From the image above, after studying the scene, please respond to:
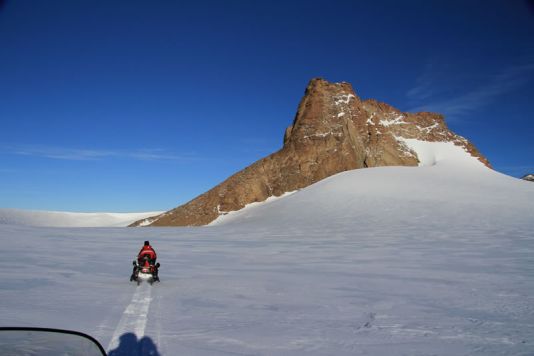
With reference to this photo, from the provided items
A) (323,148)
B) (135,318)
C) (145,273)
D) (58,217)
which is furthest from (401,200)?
(58,217)

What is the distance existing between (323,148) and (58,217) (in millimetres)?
100905

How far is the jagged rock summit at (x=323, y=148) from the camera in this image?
68.1m

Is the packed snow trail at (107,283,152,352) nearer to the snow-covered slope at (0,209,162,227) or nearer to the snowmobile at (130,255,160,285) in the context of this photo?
the snowmobile at (130,255,160,285)

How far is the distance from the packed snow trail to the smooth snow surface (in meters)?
0.03

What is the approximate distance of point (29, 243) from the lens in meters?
23.0

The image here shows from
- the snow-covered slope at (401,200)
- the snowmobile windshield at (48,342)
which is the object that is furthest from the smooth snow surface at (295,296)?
the snow-covered slope at (401,200)

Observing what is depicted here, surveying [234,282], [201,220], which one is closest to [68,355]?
[234,282]

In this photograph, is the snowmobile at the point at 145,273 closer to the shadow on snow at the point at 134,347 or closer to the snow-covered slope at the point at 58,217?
the shadow on snow at the point at 134,347

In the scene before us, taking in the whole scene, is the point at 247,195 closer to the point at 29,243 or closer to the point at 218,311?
the point at 29,243

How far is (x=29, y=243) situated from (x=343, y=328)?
21357 mm

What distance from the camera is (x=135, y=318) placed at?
7379mm

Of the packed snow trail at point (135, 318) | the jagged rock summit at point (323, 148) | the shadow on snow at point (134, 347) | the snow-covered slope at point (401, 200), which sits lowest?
the shadow on snow at point (134, 347)

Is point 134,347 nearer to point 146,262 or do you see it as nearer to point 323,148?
point 146,262

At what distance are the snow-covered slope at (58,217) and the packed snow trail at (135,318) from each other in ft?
400
